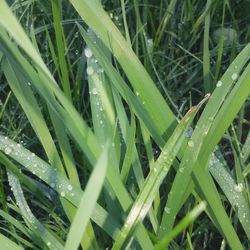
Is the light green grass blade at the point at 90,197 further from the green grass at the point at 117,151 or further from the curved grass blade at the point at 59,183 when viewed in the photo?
the curved grass blade at the point at 59,183

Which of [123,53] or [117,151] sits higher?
[123,53]

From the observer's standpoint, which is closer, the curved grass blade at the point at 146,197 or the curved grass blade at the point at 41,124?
the curved grass blade at the point at 146,197

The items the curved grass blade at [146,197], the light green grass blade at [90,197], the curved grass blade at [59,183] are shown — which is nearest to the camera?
the light green grass blade at [90,197]

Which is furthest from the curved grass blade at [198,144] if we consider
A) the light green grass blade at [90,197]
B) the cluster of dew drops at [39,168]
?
the light green grass blade at [90,197]

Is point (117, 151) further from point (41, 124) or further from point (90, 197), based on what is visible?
point (90, 197)

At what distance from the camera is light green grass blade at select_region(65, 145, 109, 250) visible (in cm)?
42

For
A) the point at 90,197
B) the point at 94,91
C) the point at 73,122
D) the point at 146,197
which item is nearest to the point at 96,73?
the point at 94,91

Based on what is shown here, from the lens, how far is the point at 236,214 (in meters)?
0.81

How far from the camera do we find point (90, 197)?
45 centimetres

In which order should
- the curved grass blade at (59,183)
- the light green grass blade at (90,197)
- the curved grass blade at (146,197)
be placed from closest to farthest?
the light green grass blade at (90,197) < the curved grass blade at (146,197) < the curved grass blade at (59,183)

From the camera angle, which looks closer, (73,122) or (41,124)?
(73,122)

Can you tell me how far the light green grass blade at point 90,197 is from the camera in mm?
422

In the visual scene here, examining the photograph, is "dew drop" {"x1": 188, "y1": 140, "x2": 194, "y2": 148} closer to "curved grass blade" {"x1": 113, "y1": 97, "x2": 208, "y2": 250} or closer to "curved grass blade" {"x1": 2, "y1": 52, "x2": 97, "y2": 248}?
"curved grass blade" {"x1": 113, "y1": 97, "x2": 208, "y2": 250}

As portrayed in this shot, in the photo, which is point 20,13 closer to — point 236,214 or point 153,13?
point 153,13
